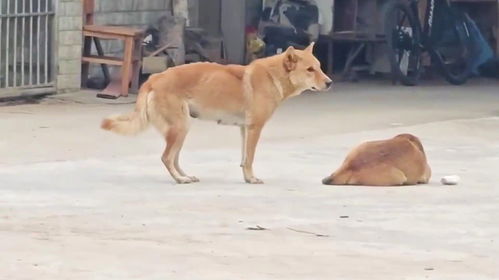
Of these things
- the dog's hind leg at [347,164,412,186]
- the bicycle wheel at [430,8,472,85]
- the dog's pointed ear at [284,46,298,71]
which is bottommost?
the bicycle wheel at [430,8,472,85]

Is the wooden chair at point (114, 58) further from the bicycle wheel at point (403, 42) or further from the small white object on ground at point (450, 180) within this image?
the small white object on ground at point (450, 180)

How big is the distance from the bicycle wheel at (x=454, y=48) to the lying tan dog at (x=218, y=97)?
9.95 meters

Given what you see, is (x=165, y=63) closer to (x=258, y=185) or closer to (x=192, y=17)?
(x=192, y=17)

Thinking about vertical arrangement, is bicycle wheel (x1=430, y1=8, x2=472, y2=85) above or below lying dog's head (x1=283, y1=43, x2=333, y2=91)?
below

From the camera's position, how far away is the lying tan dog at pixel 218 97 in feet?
36.5

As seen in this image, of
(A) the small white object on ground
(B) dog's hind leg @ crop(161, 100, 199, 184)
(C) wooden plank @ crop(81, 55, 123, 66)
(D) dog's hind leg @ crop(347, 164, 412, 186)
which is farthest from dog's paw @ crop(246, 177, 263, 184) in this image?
(C) wooden plank @ crop(81, 55, 123, 66)

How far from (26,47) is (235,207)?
305 inches

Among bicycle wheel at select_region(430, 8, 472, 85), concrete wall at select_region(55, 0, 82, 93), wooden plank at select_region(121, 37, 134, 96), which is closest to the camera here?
wooden plank at select_region(121, 37, 134, 96)

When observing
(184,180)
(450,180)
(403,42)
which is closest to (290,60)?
(184,180)

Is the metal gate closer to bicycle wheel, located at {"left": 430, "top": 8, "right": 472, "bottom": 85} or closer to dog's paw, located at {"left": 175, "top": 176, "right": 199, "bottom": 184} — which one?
dog's paw, located at {"left": 175, "top": 176, "right": 199, "bottom": 184}

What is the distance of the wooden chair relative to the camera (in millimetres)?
17375

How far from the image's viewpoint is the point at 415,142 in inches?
441

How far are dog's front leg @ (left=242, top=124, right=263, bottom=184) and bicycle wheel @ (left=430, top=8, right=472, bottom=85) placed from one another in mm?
10219

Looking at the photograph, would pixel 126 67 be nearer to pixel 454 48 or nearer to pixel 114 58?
pixel 114 58
